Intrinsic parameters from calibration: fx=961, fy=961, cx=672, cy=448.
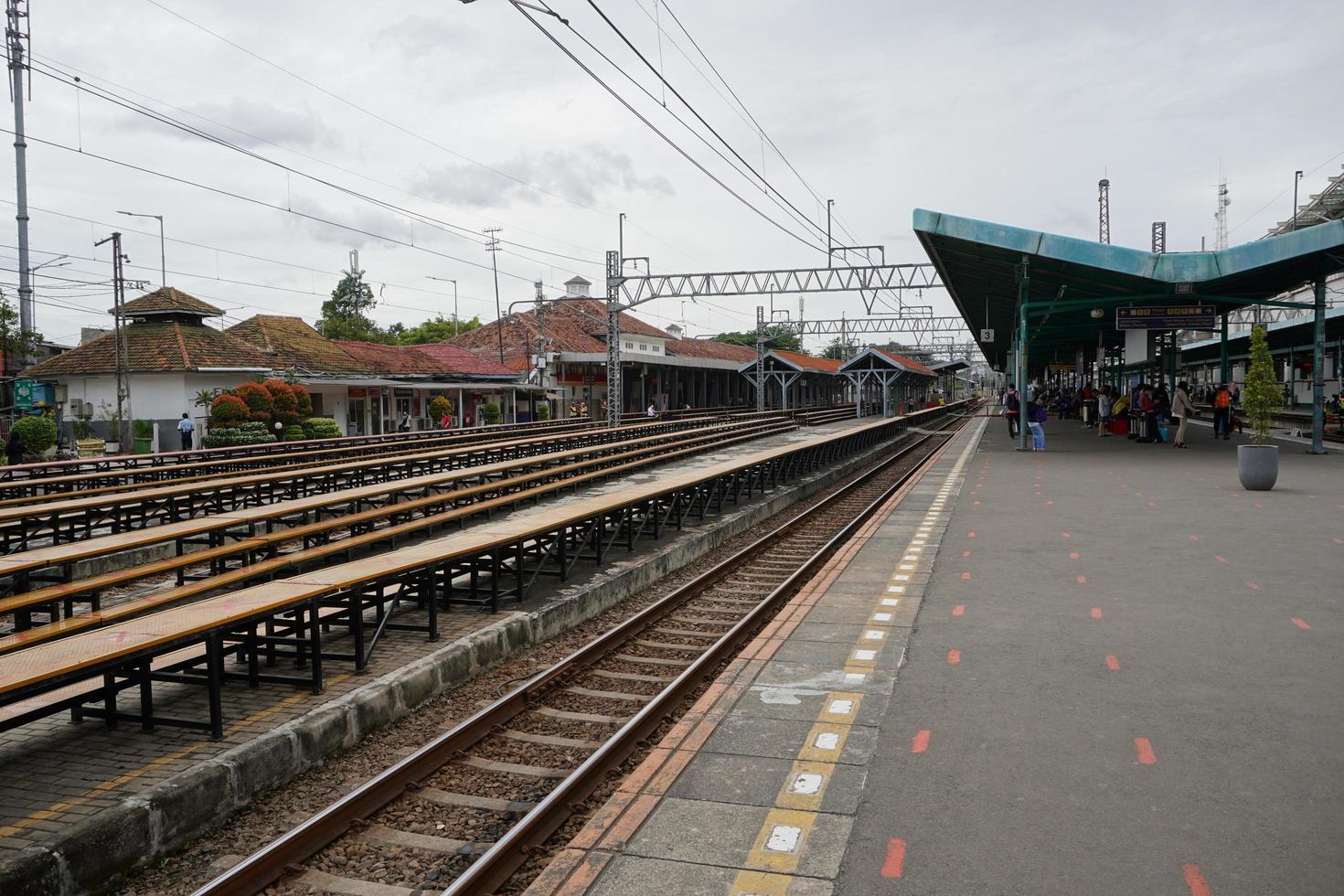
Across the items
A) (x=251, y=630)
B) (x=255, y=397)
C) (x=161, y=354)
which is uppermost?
(x=161, y=354)

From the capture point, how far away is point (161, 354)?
3167 cm

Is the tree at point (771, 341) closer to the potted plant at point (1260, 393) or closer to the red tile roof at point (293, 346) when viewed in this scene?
the red tile roof at point (293, 346)

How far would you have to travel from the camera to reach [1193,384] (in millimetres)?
66250

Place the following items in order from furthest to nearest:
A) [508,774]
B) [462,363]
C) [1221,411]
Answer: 1. [462,363]
2. [1221,411]
3. [508,774]

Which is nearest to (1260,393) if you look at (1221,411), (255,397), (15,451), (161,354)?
(1221,411)

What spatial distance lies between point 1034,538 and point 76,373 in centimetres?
3194

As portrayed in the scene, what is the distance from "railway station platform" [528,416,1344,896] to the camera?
12.4 ft

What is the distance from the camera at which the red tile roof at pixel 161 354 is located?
31219 millimetres

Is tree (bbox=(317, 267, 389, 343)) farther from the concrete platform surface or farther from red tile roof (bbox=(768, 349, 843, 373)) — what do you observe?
the concrete platform surface

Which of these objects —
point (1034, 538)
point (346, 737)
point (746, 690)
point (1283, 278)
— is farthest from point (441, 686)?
point (1283, 278)

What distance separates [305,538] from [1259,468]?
13.5 meters

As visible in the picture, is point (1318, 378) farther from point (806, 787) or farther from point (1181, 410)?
point (806, 787)

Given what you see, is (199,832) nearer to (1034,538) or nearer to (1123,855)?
(1123,855)

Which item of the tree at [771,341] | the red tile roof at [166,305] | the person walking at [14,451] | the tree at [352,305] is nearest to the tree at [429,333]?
the tree at [352,305]
